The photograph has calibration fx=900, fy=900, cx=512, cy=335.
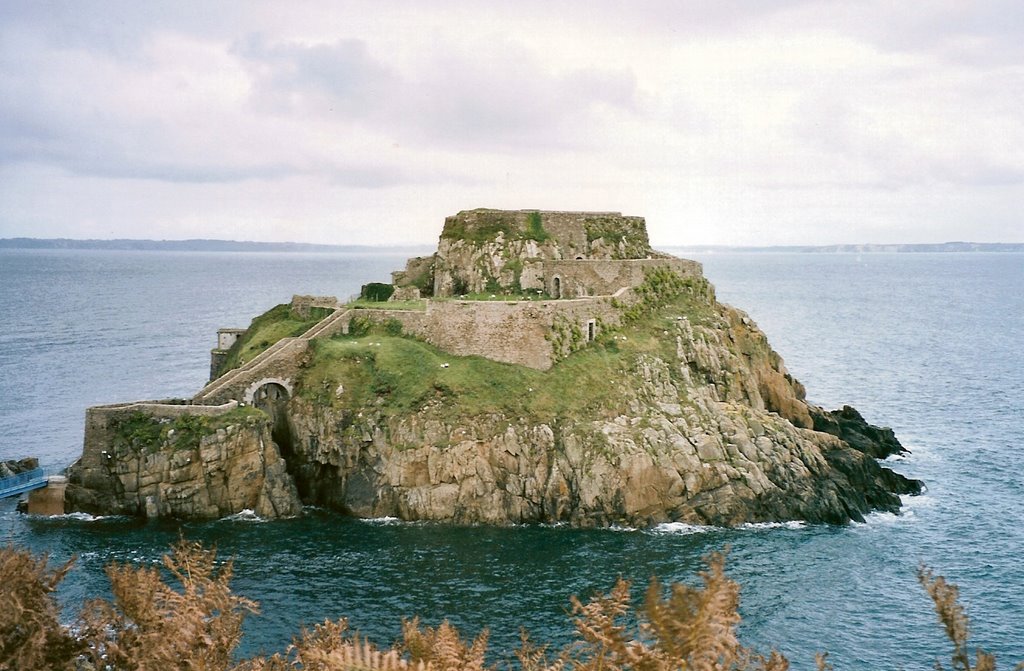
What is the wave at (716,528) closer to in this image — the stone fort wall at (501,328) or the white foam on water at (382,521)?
the stone fort wall at (501,328)

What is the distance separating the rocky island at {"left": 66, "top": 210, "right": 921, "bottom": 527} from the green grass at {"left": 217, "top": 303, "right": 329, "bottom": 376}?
241 mm

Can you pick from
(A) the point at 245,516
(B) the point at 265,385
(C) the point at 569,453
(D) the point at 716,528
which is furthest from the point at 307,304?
(D) the point at 716,528

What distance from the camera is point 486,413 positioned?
56.2 m

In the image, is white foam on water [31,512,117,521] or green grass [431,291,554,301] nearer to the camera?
white foam on water [31,512,117,521]

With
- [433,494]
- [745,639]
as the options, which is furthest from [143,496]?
[745,639]

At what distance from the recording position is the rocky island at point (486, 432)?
53.1 meters

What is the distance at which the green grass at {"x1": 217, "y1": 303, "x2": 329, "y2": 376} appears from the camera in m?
65.6

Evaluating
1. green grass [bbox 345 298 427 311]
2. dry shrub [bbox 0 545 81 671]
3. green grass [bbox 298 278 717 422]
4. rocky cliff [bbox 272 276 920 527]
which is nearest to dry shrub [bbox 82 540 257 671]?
dry shrub [bbox 0 545 81 671]

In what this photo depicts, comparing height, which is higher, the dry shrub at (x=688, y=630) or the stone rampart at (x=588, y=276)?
the stone rampart at (x=588, y=276)

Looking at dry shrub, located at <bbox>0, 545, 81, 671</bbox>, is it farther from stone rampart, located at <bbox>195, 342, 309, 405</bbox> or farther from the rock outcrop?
stone rampart, located at <bbox>195, 342, 309, 405</bbox>

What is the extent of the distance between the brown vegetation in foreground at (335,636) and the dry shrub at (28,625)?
2 cm

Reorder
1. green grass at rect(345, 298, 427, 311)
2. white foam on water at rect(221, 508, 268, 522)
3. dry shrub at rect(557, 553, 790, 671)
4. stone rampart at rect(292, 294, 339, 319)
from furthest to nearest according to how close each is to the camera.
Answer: stone rampart at rect(292, 294, 339, 319) → green grass at rect(345, 298, 427, 311) → white foam on water at rect(221, 508, 268, 522) → dry shrub at rect(557, 553, 790, 671)

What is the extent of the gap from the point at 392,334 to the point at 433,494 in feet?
49.5

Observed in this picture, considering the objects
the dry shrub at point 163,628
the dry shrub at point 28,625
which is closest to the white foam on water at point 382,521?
the dry shrub at point 163,628
